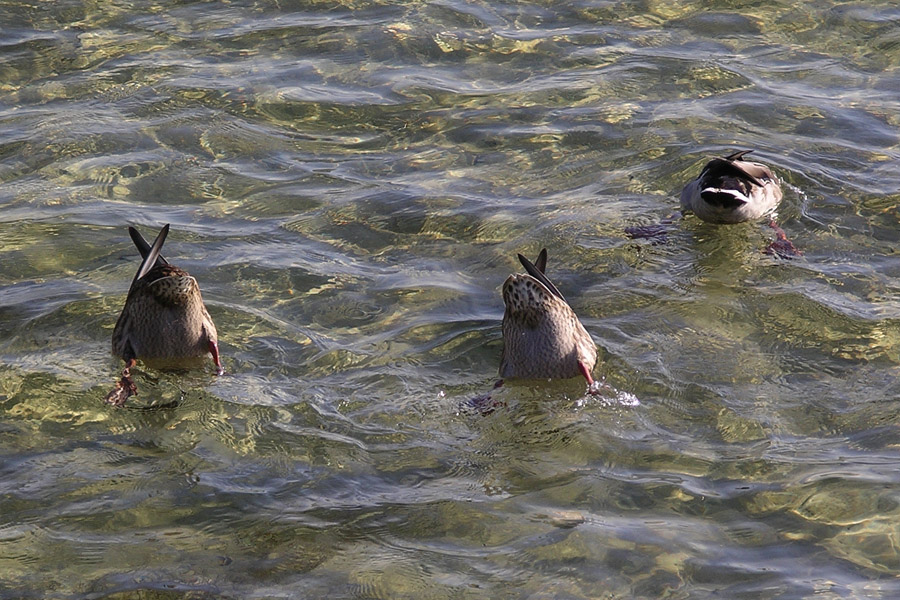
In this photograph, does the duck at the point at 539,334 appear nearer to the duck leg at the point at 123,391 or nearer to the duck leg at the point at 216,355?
the duck leg at the point at 216,355

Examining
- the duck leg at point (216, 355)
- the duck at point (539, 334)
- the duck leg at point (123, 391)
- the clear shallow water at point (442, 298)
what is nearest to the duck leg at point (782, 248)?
the clear shallow water at point (442, 298)

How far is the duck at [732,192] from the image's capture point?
25.0 feet

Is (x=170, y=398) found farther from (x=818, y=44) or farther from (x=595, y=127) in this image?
(x=818, y=44)

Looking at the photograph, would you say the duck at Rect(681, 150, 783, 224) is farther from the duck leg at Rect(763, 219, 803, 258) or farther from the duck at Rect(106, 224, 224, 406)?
the duck at Rect(106, 224, 224, 406)

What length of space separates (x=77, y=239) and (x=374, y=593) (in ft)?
12.6

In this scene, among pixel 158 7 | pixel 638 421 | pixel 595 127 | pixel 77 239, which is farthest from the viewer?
pixel 158 7

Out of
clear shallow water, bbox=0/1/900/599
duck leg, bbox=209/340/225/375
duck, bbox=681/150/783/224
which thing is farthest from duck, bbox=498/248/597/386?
duck, bbox=681/150/783/224

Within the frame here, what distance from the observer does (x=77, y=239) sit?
7.47m

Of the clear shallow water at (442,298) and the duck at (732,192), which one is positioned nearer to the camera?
the clear shallow water at (442,298)

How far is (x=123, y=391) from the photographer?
600cm

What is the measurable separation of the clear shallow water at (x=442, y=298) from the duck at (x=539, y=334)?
14 centimetres

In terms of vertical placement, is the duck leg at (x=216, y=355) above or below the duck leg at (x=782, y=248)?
below

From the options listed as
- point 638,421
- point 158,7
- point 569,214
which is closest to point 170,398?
point 638,421

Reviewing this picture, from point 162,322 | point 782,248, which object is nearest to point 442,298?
point 162,322
